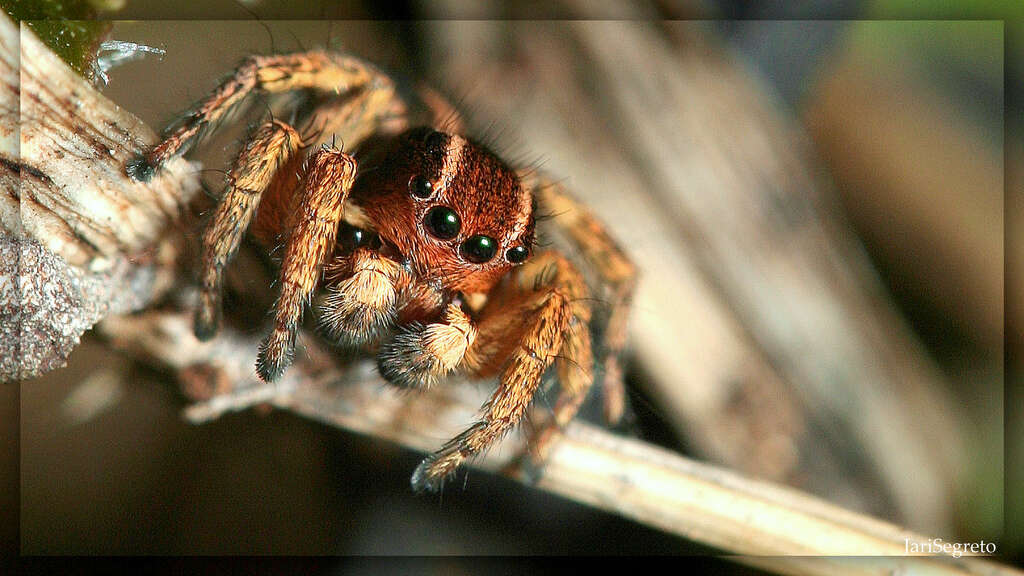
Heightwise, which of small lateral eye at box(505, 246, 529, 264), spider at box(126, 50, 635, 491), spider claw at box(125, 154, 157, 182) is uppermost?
small lateral eye at box(505, 246, 529, 264)

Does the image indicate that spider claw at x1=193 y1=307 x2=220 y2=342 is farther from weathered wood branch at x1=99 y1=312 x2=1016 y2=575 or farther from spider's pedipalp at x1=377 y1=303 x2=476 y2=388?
spider's pedipalp at x1=377 y1=303 x2=476 y2=388

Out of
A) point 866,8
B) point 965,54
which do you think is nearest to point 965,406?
point 965,54

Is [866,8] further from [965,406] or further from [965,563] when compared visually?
[965,563]

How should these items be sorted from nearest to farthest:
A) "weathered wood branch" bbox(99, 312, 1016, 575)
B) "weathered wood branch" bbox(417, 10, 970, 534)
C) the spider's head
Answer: the spider's head < "weathered wood branch" bbox(99, 312, 1016, 575) < "weathered wood branch" bbox(417, 10, 970, 534)

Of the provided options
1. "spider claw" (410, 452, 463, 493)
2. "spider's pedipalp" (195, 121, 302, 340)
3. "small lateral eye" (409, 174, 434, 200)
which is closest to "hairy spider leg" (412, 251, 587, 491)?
"spider claw" (410, 452, 463, 493)

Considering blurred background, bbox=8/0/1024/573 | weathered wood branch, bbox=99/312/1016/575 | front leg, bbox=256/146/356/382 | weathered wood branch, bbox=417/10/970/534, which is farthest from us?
weathered wood branch, bbox=417/10/970/534

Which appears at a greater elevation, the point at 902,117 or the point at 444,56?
the point at 902,117

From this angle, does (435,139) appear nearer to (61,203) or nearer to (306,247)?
(306,247)
